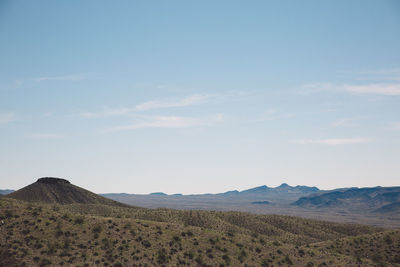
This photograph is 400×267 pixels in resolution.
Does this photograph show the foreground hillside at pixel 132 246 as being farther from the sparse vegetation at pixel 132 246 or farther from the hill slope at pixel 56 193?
Answer: the hill slope at pixel 56 193

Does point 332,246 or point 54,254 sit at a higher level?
point 54,254

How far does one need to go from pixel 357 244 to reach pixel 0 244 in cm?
5845

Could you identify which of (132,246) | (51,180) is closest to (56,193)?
(51,180)

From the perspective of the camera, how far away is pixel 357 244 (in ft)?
214

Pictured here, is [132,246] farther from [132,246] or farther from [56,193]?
[56,193]

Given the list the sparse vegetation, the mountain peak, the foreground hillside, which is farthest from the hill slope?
the foreground hillside

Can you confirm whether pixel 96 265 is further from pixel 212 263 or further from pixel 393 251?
pixel 393 251

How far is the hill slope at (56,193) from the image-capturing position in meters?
159

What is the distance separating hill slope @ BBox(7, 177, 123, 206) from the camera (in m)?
159

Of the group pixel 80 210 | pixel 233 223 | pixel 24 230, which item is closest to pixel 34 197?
pixel 80 210

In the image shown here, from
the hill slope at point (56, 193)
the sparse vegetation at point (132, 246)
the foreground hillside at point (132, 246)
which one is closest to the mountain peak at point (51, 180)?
the hill slope at point (56, 193)

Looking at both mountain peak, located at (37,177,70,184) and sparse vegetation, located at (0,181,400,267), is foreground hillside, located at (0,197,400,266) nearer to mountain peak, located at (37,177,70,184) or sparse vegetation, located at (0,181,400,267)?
sparse vegetation, located at (0,181,400,267)

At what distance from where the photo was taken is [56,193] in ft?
549

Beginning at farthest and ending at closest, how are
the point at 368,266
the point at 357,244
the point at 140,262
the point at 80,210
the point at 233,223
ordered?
1. the point at 80,210
2. the point at 233,223
3. the point at 357,244
4. the point at 368,266
5. the point at 140,262
